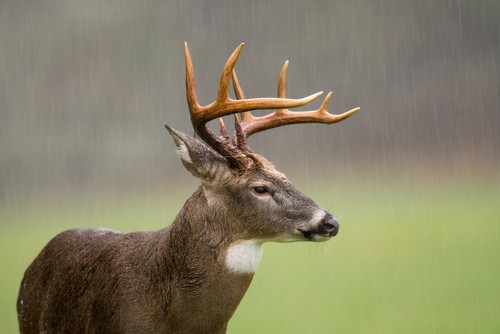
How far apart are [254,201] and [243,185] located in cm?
14

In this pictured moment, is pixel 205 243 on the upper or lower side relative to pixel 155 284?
upper

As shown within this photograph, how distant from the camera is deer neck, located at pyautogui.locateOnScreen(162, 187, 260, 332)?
600cm

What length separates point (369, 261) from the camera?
18547 millimetres

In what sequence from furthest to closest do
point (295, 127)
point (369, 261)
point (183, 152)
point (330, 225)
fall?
point (295, 127), point (369, 261), point (183, 152), point (330, 225)

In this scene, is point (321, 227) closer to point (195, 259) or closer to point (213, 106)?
point (195, 259)

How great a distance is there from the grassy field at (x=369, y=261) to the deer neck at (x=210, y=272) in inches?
93.0

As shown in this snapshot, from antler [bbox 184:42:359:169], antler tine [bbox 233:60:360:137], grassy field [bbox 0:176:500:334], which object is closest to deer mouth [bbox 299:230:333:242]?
antler [bbox 184:42:359:169]

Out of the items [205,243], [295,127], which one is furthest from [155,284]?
[295,127]

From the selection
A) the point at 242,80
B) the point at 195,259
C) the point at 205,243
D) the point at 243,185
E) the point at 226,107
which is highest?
the point at 242,80

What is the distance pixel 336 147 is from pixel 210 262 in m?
27.2

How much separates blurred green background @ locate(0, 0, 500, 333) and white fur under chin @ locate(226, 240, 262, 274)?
9.98 m

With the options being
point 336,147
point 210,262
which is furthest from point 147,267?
point 336,147

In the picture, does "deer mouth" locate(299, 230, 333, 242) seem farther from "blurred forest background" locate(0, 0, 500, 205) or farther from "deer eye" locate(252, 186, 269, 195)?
"blurred forest background" locate(0, 0, 500, 205)

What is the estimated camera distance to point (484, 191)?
26312mm
